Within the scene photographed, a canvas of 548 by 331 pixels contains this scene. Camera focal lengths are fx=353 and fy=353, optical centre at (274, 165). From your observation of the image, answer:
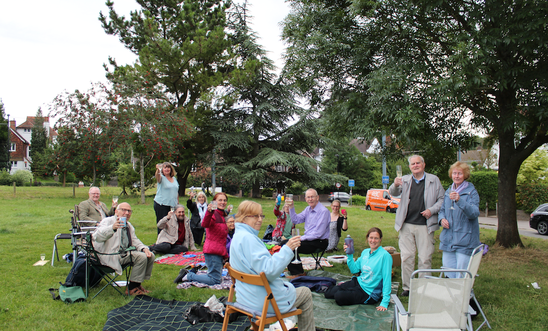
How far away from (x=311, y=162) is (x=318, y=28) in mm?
20151

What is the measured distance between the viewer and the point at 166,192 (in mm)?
7250

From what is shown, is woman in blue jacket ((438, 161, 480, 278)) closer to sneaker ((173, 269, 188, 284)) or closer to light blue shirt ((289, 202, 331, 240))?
light blue shirt ((289, 202, 331, 240))

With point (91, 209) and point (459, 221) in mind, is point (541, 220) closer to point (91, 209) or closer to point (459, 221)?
point (459, 221)

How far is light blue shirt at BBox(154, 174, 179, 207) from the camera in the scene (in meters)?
7.18

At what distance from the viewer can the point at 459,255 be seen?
423cm

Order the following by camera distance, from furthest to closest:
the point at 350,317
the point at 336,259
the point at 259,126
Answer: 1. the point at 259,126
2. the point at 336,259
3. the point at 350,317

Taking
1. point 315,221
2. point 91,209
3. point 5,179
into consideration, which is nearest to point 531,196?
point 315,221

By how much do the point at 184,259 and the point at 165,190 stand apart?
4.75 ft

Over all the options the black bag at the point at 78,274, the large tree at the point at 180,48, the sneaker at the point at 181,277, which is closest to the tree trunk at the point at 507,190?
the sneaker at the point at 181,277

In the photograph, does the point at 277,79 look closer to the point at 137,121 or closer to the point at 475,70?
the point at 137,121

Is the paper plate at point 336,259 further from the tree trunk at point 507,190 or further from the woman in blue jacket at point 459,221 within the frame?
the tree trunk at point 507,190

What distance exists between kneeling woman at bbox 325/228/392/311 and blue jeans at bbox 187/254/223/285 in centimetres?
186

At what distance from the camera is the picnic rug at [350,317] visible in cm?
382

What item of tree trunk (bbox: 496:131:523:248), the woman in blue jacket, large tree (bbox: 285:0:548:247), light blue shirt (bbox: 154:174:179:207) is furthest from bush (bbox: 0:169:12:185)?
the woman in blue jacket
